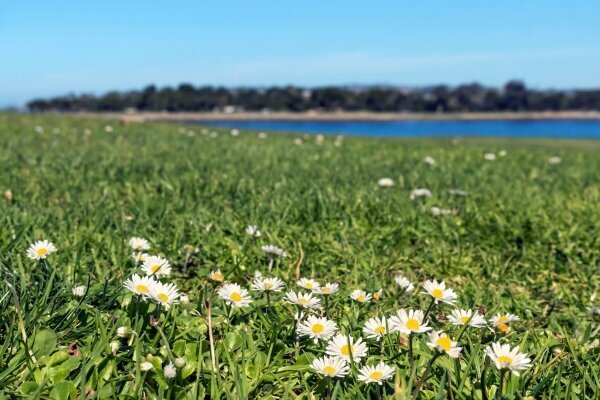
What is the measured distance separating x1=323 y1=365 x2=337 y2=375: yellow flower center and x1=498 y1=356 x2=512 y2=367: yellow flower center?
414mm

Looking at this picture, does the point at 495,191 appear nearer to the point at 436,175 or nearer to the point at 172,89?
the point at 436,175

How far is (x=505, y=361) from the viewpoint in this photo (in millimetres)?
1352

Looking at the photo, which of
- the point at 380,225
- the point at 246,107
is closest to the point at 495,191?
the point at 380,225

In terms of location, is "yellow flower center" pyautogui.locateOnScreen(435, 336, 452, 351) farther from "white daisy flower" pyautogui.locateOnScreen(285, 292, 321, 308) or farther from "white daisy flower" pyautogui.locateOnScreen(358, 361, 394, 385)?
"white daisy flower" pyautogui.locateOnScreen(285, 292, 321, 308)

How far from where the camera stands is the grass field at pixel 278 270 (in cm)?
152

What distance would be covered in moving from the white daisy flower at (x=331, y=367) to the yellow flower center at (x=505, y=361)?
1.27 feet

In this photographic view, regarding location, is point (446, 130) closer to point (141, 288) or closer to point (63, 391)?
point (141, 288)

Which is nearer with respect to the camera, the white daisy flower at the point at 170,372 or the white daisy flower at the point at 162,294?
the white daisy flower at the point at 170,372

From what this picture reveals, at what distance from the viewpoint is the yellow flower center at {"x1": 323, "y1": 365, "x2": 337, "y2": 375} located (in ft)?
4.71

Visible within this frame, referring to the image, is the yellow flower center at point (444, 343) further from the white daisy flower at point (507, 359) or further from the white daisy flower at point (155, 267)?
the white daisy flower at point (155, 267)

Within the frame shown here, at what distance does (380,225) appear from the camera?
11.2ft

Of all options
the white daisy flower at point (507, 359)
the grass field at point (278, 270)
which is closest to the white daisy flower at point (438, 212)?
the grass field at point (278, 270)

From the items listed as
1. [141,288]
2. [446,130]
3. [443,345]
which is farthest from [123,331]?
[446,130]

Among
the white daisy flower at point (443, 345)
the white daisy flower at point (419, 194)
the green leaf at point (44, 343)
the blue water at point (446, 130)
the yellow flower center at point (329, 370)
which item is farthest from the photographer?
the blue water at point (446, 130)
